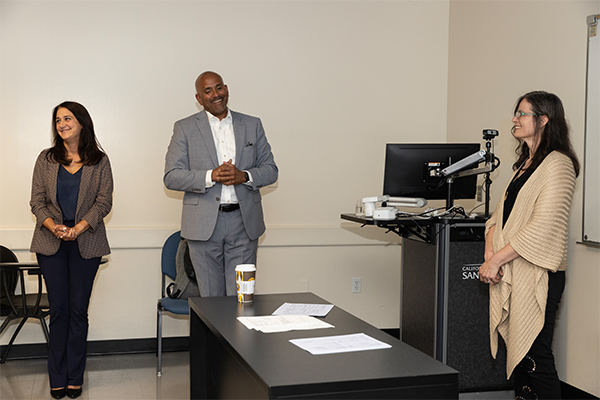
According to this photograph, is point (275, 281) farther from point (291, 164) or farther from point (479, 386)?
point (479, 386)

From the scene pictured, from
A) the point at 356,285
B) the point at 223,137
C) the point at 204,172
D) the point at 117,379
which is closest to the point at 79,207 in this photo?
the point at 204,172

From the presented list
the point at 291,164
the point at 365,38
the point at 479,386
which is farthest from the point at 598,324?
the point at 365,38

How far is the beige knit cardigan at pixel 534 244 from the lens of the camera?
101 inches

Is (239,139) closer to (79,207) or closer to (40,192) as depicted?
(79,207)

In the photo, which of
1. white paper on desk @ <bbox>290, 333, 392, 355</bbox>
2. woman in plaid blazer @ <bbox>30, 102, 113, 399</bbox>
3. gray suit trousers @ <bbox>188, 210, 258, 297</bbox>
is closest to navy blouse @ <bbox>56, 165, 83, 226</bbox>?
woman in plaid blazer @ <bbox>30, 102, 113, 399</bbox>

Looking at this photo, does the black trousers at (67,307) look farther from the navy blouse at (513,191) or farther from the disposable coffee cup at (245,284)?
the navy blouse at (513,191)

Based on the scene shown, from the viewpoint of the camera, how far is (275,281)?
14.4 ft

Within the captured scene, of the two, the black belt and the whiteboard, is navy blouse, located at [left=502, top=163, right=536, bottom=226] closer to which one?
the whiteboard

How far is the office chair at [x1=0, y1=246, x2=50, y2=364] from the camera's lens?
3420 mm

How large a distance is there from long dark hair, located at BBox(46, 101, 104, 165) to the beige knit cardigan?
2300mm

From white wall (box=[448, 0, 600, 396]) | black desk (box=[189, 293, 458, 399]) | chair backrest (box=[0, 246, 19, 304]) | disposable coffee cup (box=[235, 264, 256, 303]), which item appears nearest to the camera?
black desk (box=[189, 293, 458, 399])

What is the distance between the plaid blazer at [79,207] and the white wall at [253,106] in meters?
0.86

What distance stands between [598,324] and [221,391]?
6.52 feet

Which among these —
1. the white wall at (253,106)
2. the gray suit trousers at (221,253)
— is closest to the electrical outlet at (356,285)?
the white wall at (253,106)
